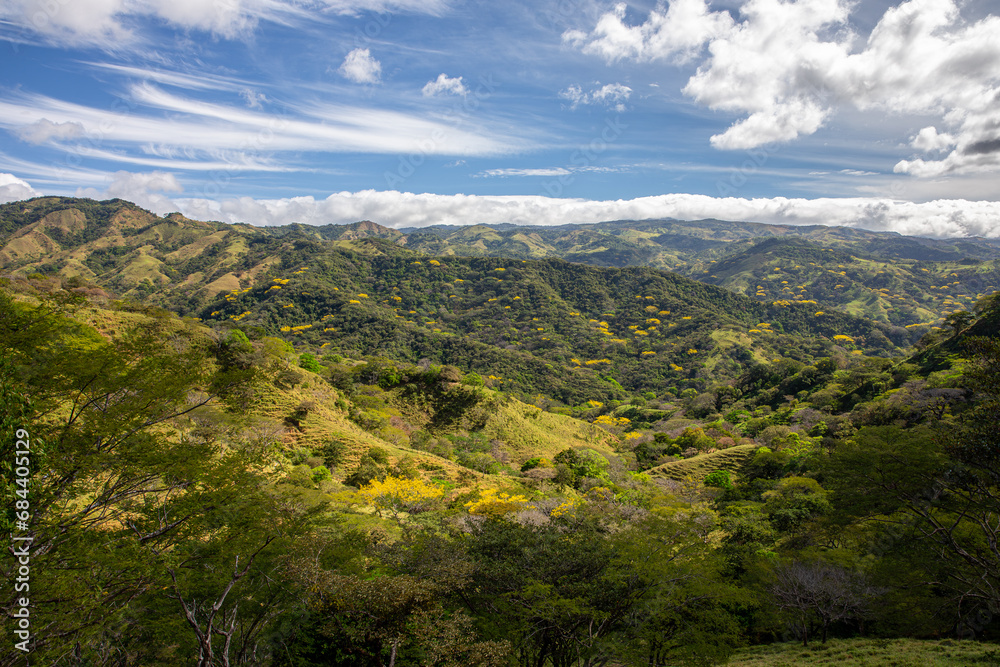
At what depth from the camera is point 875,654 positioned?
13680mm

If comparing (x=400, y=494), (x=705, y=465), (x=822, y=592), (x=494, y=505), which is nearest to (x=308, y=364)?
(x=400, y=494)

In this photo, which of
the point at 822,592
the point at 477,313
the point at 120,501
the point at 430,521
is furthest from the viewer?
the point at 477,313

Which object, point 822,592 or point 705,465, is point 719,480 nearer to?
point 705,465

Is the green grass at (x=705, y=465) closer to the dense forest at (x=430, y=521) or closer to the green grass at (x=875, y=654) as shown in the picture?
the dense forest at (x=430, y=521)

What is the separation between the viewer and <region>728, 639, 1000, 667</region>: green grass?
11.6 m

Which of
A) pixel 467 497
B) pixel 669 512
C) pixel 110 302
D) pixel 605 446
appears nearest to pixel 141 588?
pixel 467 497

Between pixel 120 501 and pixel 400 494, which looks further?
pixel 400 494

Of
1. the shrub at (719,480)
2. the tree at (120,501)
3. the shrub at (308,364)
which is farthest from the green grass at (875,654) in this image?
the shrub at (308,364)

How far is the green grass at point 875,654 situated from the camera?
11633 millimetres

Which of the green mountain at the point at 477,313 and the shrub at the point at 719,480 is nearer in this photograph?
the shrub at the point at 719,480

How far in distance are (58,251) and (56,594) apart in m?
250

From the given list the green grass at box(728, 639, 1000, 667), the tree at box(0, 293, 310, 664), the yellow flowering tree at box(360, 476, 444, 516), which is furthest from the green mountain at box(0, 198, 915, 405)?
the tree at box(0, 293, 310, 664)

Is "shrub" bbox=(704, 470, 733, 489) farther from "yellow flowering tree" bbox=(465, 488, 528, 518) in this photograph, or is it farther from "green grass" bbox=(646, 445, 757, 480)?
"yellow flowering tree" bbox=(465, 488, 528, 518)

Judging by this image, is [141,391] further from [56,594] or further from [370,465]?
[370,465]
